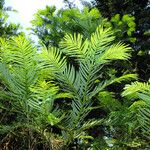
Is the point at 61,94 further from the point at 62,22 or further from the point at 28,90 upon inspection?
the point at 62,22

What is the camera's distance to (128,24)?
20.0 feet

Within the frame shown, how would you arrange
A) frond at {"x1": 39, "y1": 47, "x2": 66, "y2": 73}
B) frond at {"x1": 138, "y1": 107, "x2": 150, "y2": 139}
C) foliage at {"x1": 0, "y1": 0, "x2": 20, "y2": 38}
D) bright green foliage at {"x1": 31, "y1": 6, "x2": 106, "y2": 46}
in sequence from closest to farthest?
frond at {"x1": 138, "y1": 107, "x2": 150, "y2": 139} → frond at {"x1": 39, "y1": 47, "x2": 66, "y2": 73} → bright green foliage at {"x1": 31, "y1": 6, "x2": 106, "y2": 46} → foliage at {"x1": 0, "y1": 0, "x2": 20, "y2": 38}

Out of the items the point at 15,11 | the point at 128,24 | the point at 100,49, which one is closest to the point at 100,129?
the point at 128,24

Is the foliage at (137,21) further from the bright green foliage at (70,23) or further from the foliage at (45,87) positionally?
the foliage at (45,87)

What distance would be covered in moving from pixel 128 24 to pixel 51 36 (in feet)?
4.39

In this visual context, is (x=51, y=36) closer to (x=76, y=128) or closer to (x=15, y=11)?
(x=15, y=11)

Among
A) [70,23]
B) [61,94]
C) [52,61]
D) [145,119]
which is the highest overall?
[70,23]

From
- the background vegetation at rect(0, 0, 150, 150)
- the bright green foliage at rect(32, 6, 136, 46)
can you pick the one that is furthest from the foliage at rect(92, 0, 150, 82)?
the background vegetation at rect(0, 0, 150, 150)

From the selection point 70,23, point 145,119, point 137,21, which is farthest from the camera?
point 137,21

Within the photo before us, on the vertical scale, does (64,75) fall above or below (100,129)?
above

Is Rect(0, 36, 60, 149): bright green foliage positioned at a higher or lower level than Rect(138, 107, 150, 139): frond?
higher

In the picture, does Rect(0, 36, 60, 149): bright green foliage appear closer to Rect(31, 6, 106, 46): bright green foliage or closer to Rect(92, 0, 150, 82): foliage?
Rect(31, 6, 106, 46): bright green foliage

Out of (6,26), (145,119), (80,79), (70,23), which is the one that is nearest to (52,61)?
(80,79)

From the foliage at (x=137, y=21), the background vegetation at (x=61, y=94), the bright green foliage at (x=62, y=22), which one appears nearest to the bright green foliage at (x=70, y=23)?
the bright green foliage at (x=62, y=22)
